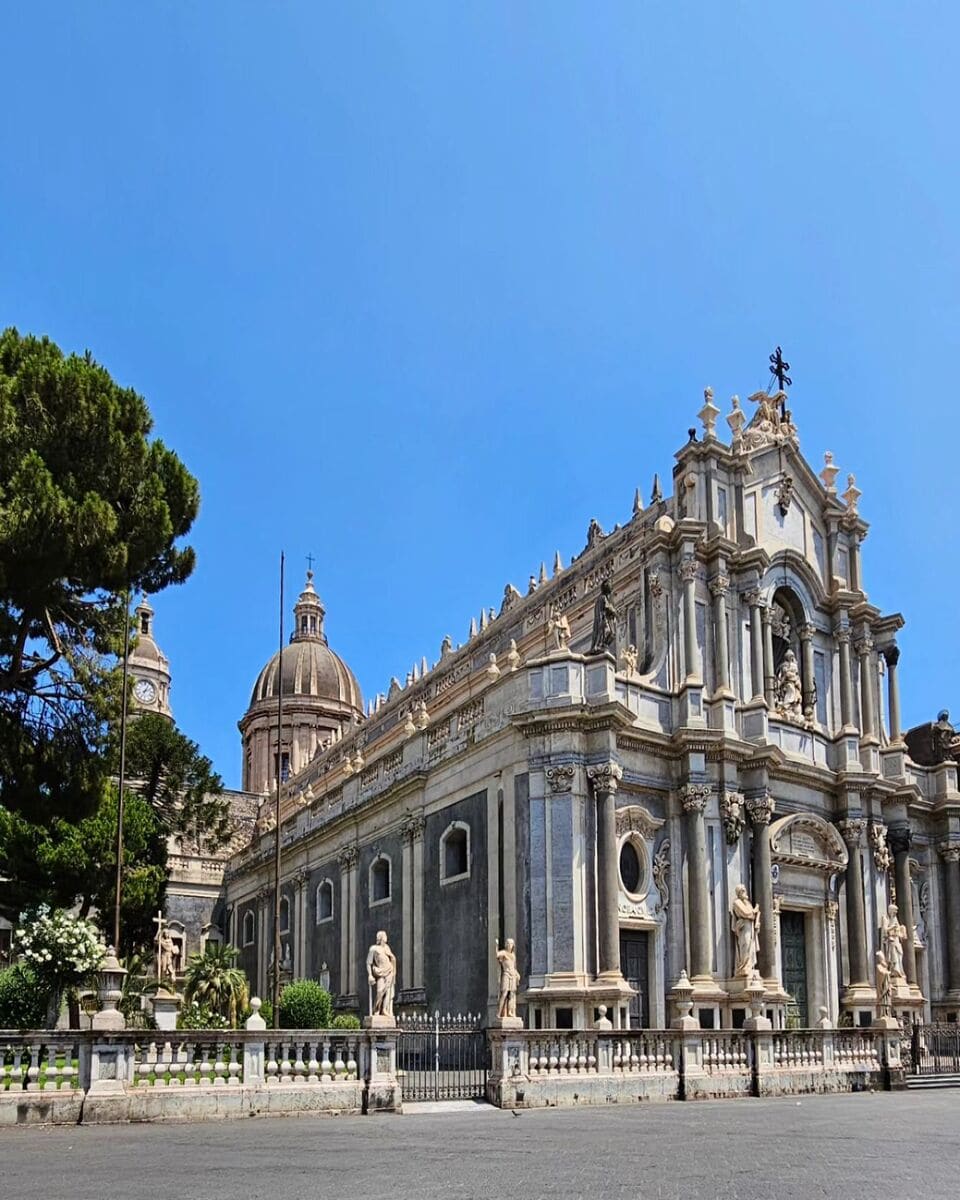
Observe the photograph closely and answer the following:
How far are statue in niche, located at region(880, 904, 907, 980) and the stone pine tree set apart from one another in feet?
71.4

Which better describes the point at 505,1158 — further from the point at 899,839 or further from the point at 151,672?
the point at 151,672

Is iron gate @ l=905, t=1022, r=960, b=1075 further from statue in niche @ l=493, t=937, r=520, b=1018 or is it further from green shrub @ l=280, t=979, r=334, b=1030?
green shrub @ l=280, t=979, r=334, b=1030

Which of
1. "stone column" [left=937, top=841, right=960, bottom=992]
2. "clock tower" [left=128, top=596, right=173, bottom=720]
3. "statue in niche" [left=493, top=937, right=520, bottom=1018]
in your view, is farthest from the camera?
"clock tower" [left=128, top=596, right=173, bottom=720]

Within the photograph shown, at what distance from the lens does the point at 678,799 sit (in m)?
33.4

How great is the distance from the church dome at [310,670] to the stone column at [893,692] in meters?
40.0

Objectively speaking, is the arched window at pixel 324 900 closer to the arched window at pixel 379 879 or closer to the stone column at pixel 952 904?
the arched window at pixel 379 879

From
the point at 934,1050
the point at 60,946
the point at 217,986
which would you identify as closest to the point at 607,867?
the point at 934,1050

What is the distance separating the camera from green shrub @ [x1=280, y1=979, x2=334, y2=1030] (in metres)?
34.7

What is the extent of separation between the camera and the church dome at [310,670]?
76062 millimetres

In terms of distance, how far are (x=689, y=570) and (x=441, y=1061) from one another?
1450 centimetres

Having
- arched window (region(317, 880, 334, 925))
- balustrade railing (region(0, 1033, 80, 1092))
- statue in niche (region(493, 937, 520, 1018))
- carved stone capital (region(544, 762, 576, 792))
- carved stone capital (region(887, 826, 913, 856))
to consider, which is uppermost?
carved stone capital (region(544, 762, 576, 792))

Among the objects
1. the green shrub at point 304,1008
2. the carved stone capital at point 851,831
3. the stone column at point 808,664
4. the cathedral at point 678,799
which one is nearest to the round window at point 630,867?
the cathedral at point 678,799

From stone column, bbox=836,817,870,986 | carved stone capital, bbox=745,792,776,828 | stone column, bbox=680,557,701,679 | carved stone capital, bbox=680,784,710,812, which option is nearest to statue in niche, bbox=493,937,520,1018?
carved stone capital, bbox=680,784,710,812

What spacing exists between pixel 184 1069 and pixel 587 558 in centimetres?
2215
